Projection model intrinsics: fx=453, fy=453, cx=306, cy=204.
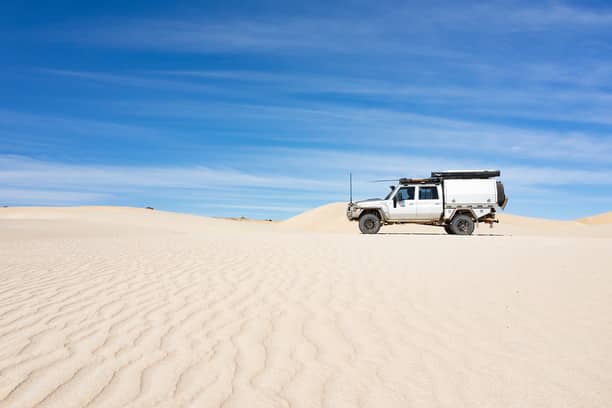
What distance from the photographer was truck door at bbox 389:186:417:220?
18422 mm

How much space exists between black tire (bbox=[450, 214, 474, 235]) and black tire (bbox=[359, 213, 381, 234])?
2.99 metres

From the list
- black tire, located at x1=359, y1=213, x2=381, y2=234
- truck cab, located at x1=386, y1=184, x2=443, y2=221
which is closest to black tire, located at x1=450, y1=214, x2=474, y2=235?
truck cab, located at x1=386, y1=184, x2=443, y2=221

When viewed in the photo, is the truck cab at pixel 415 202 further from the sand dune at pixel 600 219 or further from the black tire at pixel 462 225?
the sand dune at pixel 600 219

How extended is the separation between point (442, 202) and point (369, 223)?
3040 mm

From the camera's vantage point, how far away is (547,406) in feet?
9.90

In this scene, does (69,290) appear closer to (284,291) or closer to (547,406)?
(284,291)

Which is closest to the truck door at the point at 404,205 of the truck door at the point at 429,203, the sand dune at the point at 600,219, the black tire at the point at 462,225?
the truck door at the point at 429,203

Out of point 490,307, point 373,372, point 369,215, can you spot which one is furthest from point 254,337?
point 369,215

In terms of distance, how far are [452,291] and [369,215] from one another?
39.7 ft

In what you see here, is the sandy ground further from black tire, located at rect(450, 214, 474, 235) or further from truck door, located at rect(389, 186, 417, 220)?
truck door, located at rect(389, 186, 417, 220)

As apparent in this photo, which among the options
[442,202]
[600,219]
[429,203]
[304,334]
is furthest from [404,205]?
[600,219]

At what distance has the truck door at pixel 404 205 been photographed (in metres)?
18.4

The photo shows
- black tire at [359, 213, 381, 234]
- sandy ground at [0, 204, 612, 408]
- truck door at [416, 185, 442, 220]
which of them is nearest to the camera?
sandy ground at [0, 204, 612, 408]

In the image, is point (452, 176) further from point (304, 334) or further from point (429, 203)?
point (304, 334)
